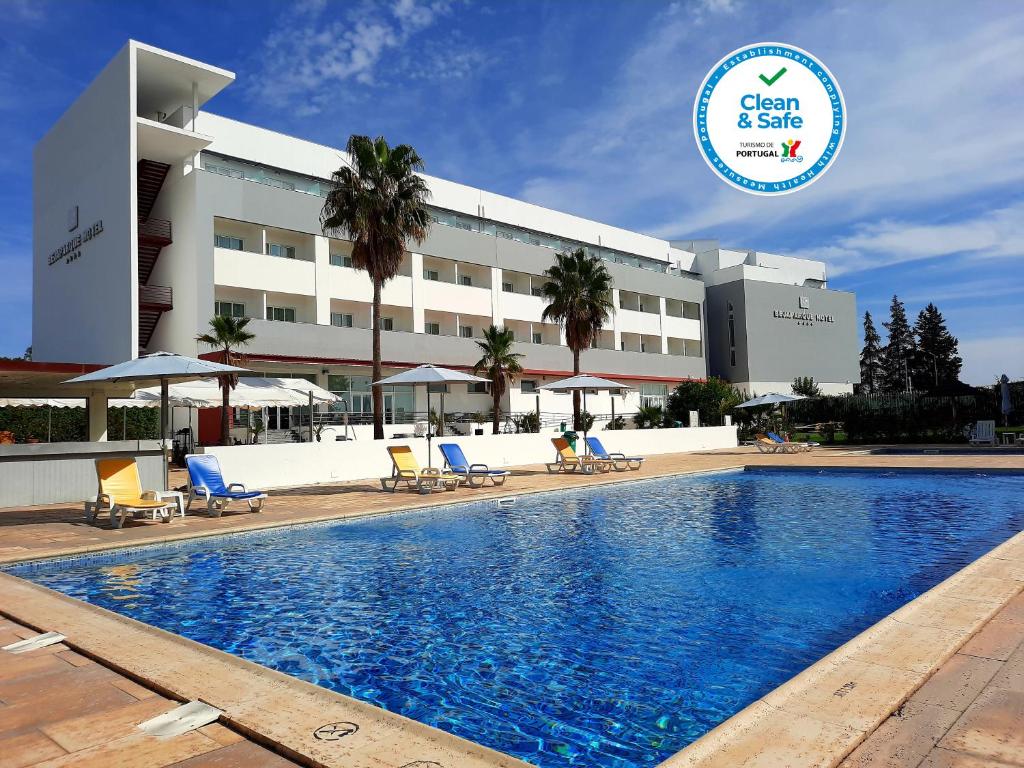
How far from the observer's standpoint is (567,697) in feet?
15.0

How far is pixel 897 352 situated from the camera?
84.5 m

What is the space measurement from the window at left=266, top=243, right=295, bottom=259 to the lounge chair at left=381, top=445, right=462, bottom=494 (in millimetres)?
20255

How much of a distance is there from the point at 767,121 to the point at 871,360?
261 ft

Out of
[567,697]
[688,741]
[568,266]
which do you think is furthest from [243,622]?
[568,266]

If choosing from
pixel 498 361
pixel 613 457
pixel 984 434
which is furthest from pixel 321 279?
pixel 984 434

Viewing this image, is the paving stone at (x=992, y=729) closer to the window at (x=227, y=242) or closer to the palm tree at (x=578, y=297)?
the palm tree at (x=578, y=297)

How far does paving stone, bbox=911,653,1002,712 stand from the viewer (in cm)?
349

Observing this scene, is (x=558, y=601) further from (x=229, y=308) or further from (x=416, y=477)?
(x=229, y=308)

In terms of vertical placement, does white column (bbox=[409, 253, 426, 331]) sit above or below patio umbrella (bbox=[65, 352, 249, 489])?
above

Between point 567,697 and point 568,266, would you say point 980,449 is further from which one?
point 567,697

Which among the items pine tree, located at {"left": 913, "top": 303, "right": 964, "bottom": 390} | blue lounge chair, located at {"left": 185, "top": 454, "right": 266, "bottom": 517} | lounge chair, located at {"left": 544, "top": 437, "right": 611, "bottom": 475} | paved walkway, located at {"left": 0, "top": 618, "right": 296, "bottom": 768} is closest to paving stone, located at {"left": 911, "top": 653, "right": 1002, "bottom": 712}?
paved walkway, located at {"left": 0, "top": 618, "right": 296, "bottom": 768}

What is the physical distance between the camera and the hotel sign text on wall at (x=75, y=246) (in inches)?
1071

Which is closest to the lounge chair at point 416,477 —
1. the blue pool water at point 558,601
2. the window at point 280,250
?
the blue pool water at point 558,601

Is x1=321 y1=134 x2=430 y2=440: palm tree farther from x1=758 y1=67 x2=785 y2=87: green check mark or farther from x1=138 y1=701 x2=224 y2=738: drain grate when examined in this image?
x1=138 y1=701 x2=224 y2=738: drain grate
